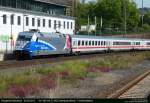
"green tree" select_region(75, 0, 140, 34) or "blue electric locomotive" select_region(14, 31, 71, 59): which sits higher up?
"green tree" select_region(75, 0, 140, 34)

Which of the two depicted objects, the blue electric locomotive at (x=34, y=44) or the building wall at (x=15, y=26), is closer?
the blue electric locomotive at (x=34, y=44)

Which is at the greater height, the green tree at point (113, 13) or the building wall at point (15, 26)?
the green tree at point (113, 13)

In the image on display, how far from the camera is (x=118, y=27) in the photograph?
159m

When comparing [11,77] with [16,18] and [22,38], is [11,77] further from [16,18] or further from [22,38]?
[16,18]

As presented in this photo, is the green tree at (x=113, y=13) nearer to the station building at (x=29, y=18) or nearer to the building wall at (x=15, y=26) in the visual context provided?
the station building at (x=29, y=18)

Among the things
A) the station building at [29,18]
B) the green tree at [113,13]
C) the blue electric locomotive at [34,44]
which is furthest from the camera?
the green tree at [113,13]

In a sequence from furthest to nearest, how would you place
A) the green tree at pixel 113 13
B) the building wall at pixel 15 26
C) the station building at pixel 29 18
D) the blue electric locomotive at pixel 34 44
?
the green tree at pixel 113 13
the station building at pixel 29 18
the building wall at pixel 15 26
the blue electric locomotive at pixel 34 44

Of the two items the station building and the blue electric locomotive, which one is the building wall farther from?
the blue electric locomotive

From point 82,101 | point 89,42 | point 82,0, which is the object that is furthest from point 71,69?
point 82,0

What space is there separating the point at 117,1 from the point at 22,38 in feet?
393

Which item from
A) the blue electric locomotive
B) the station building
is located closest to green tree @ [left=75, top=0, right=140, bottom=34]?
the station building

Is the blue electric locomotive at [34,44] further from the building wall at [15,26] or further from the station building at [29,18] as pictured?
the building wall at [15,26]

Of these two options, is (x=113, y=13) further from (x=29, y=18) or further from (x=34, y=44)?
(x=34, y=44)

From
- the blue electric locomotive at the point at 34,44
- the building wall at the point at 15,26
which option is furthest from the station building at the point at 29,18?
the blue electric locomotive at the point at 34,44
